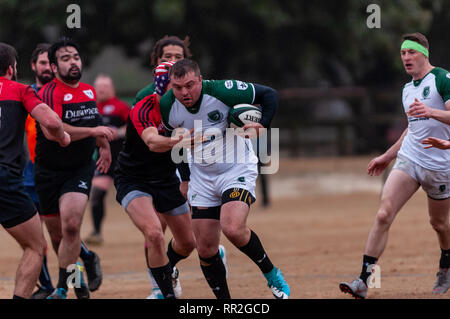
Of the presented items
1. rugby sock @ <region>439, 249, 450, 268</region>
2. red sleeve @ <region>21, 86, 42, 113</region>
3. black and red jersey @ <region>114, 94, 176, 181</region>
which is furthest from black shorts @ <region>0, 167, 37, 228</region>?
rugby sock @ <region>439, 249, 450, 268</region>

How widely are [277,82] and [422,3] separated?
5.32m

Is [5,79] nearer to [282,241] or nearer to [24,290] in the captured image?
[24,290]

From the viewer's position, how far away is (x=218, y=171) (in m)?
7.75

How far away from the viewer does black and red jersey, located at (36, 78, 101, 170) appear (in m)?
8.55

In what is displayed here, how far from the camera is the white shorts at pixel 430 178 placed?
8.27 meters

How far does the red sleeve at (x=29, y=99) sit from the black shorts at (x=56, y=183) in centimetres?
170

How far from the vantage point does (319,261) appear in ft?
36.6

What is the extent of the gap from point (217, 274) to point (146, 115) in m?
1.61

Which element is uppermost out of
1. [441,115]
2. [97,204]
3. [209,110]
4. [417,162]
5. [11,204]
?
[209,110]

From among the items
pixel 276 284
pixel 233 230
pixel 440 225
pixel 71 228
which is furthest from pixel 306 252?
pixel 233 230

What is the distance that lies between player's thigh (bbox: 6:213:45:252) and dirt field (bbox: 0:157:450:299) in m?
2.09

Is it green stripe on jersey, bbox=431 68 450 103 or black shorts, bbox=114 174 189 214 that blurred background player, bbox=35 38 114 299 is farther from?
green stripe on jersey, bbox=431 68 450 103

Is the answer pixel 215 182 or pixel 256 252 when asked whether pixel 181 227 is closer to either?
pixel 215 182

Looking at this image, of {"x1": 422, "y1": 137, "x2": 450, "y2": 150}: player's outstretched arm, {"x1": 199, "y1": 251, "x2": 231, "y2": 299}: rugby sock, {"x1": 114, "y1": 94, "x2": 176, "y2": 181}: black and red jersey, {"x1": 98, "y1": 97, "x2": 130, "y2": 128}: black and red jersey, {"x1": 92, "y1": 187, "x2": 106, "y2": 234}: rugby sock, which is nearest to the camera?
{"x1": 422, "y1": 137, "x2": 450, "y2": 150}: player's outstretched arm
